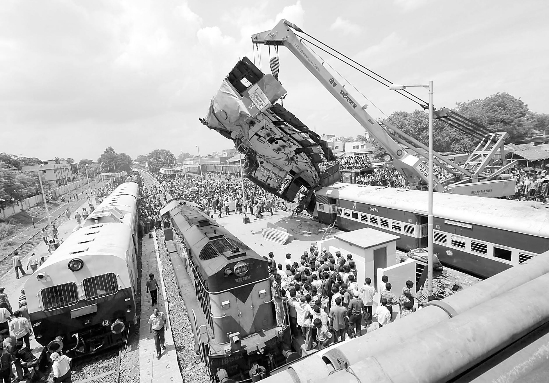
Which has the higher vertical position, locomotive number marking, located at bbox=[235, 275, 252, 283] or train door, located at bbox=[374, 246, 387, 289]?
locomotive number marking, located at bbox=[235, 275, 252, 283]

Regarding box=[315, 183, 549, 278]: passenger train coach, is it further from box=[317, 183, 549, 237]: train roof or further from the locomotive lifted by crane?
the locomotive lifted by crane

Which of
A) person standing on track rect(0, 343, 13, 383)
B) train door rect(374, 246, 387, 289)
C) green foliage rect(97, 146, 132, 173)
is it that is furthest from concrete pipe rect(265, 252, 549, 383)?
green foliage rect(97, 146, 132, 173)

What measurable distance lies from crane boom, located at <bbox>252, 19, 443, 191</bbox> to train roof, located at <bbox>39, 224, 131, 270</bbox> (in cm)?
1419

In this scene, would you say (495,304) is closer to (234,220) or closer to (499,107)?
(234,220)

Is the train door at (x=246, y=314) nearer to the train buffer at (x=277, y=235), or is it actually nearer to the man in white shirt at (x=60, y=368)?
the man in white shirt at (x=60, y=368)

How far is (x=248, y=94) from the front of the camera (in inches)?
682

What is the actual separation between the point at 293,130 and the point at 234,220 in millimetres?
11814

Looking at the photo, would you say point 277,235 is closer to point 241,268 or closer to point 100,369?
point 241,268

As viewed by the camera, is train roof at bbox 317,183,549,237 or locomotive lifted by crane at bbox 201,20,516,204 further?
locomotive lifted by crane at bbox 201,20,516,204

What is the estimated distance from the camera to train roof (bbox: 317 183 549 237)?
37.1ft

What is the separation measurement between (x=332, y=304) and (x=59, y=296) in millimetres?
8574

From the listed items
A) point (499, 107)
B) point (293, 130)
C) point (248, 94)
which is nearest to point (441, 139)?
point (499, 107)

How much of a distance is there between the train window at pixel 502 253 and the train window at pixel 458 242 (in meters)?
1.38

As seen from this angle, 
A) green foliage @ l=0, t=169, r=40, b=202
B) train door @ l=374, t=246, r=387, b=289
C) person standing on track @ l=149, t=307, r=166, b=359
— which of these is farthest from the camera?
green foliage @ l=0, t=169, r=40, b=202
